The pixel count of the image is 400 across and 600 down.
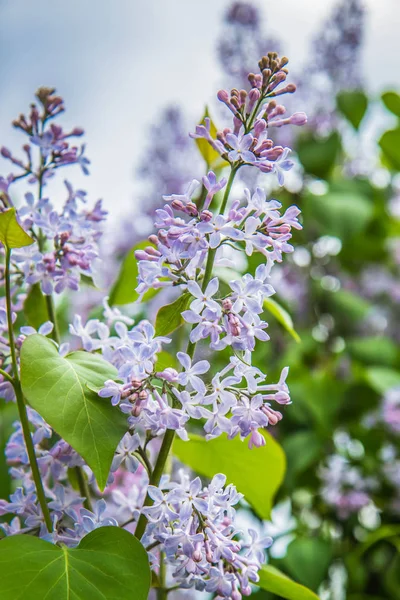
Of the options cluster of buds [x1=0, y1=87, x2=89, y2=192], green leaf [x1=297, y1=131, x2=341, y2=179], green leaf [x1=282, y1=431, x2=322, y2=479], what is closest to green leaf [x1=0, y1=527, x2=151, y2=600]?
cluster of buds [x1=0, y1=87, x2=89, y2=192]

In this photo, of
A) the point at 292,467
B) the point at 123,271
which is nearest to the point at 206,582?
the point at 123,271

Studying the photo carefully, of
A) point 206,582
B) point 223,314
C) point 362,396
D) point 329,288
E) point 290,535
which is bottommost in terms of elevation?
point 290,535

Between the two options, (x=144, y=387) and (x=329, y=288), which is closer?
(x=144, y=387)

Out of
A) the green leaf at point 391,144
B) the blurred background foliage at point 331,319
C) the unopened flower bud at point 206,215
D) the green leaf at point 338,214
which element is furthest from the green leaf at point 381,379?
the unopened flower bud at point 206,215

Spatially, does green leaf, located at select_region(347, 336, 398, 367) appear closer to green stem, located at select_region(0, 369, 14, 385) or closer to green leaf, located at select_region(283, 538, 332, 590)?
green leaf, located at select_region(283, 538, 332, 590)

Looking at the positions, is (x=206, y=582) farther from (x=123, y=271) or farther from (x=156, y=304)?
(x=156, y=304)
